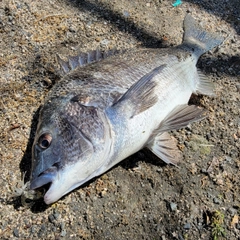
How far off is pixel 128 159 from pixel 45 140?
860 millimetres

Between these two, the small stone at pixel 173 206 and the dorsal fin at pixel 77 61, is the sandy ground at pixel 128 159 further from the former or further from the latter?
the dorsal fin at pixel 77 61

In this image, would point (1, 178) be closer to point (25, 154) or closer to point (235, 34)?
point (25, 154)

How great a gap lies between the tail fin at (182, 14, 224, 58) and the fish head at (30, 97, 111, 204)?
1446 millimetres

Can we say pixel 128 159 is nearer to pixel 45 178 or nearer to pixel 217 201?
pixel 217 201

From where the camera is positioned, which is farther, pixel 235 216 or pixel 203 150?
pixel 203 150

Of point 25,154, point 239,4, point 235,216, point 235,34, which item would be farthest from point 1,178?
point 239,4

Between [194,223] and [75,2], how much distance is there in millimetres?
2736

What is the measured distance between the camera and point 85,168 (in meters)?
2.24

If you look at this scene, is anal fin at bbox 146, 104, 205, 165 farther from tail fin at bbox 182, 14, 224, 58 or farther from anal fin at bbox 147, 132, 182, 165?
tail fin at bbox 182, 14, 224, 58

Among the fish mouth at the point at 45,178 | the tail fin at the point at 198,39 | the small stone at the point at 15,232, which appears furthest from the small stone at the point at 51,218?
the tail fin at the point at 198,39

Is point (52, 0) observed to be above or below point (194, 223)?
above

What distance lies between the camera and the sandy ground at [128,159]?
258 cm

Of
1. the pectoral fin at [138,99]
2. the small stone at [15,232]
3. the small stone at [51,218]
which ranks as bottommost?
the small stone at [15,232]

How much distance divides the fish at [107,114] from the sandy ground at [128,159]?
271 millimetres
